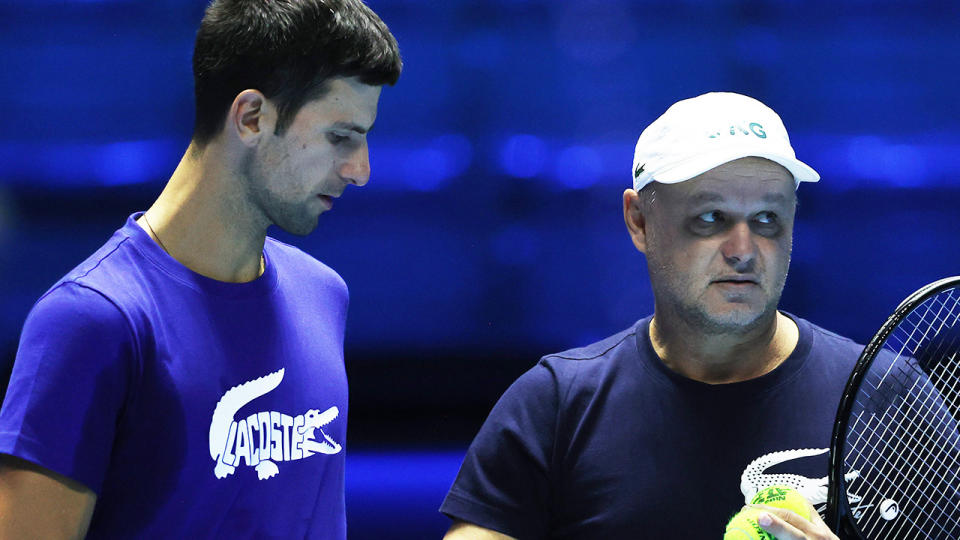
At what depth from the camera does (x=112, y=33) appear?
11.5 ft

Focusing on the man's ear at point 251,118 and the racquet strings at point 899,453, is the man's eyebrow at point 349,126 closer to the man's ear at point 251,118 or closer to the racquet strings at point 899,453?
the man's ear at point 251,118

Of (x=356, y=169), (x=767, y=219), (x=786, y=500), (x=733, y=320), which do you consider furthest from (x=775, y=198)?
(x=356, y=169)

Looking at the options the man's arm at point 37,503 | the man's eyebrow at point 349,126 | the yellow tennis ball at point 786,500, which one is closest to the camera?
the man's arm at point 37,503

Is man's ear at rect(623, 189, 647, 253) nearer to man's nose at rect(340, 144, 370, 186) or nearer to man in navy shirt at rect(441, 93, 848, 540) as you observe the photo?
man in navy shirt at rect(441, 93, 848, 540)

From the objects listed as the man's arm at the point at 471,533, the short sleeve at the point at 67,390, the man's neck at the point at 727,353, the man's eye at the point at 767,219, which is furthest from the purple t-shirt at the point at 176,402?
the man's eye at the point at 767,219

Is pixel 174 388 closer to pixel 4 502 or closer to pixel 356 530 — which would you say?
pixel 4 502

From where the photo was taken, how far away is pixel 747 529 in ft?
4.09

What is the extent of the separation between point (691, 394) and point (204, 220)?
64cm

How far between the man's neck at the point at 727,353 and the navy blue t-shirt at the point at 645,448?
0.08 ft

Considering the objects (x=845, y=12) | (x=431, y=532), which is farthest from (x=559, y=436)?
(x=845, y=12)

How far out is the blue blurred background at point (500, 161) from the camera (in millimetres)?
3406

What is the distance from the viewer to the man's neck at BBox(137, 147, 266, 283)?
52.2 inches

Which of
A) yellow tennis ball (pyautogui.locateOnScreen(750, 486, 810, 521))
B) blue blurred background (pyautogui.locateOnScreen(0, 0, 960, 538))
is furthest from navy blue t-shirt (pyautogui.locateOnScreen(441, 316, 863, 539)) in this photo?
blue blurred background (pyautogui.locateOnScreen(0, 0, 960, 538))

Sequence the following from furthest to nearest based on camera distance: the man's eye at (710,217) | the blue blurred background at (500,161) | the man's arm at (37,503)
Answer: the blue blurred background at (500,161) → the man's eye at (710,217) → the man's arm at (37,503)
